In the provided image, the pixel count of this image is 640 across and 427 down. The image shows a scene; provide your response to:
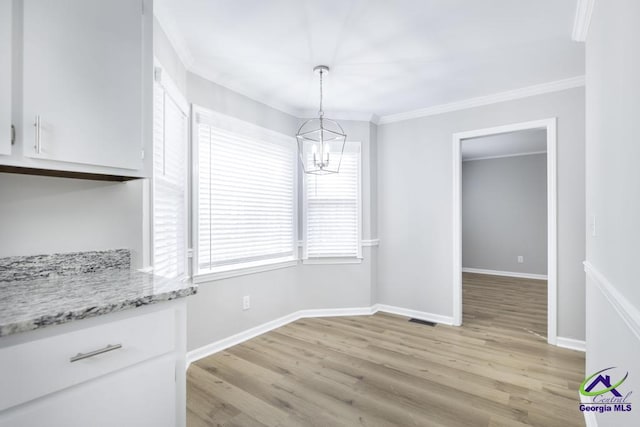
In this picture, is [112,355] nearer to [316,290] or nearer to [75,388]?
[75,388]

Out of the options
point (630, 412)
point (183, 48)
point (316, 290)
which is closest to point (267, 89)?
point (183, 48)

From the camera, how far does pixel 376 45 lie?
7.84 ft

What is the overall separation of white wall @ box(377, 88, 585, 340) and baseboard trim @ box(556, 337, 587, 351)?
45 mm

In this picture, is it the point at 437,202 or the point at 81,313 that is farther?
the point at 437,202

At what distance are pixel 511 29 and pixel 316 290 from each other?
314 centimetres

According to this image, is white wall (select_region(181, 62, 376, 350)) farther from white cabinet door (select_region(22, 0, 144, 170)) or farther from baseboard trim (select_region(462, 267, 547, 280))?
baseboard trim (select_region(462, 267, 547, 280))

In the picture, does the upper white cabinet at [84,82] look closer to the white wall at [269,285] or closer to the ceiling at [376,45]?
the ceiling at [376,45]

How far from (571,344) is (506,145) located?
399cm

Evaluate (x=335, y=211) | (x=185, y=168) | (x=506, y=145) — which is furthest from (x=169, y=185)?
(x=506, y=145)

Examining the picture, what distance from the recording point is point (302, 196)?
12.6ft

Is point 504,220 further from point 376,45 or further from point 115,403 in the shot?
point 115,403

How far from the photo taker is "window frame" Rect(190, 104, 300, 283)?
273cm

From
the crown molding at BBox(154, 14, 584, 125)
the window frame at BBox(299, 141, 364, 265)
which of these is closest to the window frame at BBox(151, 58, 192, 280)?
the crown molding at BBox(154, 14, 584, 125)

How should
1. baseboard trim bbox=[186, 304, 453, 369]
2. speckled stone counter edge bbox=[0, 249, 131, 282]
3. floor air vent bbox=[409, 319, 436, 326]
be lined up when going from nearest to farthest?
speckled stone counter edge bbox=[0, 249, 131, 282]
baseboard trim bbox=[186, 304, 453, 369]
floor air vent bbox=[409, 319, 436, 326]
